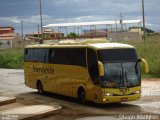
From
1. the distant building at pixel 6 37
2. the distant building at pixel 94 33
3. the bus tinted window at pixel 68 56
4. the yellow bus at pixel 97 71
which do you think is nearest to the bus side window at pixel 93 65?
the yellow bus at pixel 97 71

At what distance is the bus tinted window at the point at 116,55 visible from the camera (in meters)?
18.6

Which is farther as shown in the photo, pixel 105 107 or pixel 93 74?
pixel 105 107

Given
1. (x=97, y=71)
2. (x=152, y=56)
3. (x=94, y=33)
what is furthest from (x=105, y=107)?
(x=94, y=33)

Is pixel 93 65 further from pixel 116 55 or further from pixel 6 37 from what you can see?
pixel 6 37

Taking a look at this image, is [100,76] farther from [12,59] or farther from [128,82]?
[12,59]

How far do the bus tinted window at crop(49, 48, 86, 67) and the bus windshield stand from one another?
1.38 metres

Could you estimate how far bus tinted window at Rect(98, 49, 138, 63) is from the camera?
61.1 ft

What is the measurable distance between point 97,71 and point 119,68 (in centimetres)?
94

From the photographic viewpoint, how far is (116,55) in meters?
18.9

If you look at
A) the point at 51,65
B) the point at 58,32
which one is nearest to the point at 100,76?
the point at 51,65

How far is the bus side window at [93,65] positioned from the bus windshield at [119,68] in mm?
293

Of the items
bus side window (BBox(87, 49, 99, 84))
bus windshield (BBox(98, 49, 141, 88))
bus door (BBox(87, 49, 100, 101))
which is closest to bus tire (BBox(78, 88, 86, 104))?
bus door (BBox(87, 49, 100, 101))

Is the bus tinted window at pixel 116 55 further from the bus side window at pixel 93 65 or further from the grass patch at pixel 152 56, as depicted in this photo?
the grass patch at pixel 152 56

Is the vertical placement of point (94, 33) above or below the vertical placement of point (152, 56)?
above
